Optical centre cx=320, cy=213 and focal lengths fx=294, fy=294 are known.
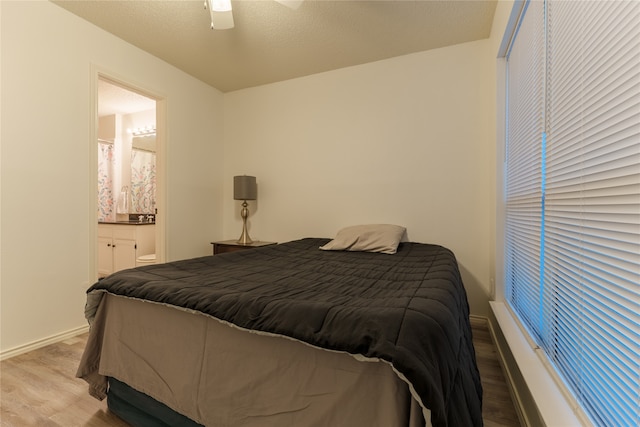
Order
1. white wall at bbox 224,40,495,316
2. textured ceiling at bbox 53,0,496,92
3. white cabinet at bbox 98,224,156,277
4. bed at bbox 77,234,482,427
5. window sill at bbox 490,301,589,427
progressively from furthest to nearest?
1. white cabinet at bbox 98,224,156,277
2. white wall at bbox 224,40,495,316
3. textured ceiling at bbox 53,0,496,92
4. window sill at bbox 490,301,589,427
5. bed at bbox 77,234,482,427

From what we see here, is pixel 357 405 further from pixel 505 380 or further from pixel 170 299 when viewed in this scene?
pixel 505 380

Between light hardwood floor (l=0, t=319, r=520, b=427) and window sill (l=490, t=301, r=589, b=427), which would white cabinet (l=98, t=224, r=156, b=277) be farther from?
window sill (l=490, t=301, r=589, b=427)

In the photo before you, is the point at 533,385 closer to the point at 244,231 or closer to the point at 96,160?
the point at 244,231

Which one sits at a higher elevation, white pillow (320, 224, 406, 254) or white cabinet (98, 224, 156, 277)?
white pillow (320, 224, 406, 254)

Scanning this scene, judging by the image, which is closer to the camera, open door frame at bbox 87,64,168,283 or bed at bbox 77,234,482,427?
bed at bbox 77,234,482,427

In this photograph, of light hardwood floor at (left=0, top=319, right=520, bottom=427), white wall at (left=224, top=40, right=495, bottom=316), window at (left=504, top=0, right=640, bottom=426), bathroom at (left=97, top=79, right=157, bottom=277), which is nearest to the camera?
window at (left=504, top=0, right=640, bottom=426)

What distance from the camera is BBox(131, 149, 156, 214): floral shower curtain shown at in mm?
4727

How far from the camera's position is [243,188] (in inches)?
134

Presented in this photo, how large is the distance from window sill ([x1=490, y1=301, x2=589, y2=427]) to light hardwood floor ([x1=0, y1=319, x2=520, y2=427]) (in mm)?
95

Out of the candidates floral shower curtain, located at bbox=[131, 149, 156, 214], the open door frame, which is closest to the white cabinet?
floral shower curtain, located at bbox=[131, 149, 156, 214]


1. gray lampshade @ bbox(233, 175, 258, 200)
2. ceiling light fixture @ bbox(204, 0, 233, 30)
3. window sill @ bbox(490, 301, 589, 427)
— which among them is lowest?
window sill @ bbox(490, 301, 589, 427)

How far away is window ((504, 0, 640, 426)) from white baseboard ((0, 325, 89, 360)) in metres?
3.10

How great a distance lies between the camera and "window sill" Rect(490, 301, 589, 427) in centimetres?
91

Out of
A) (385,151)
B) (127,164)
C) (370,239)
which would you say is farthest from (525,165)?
(127,164)
